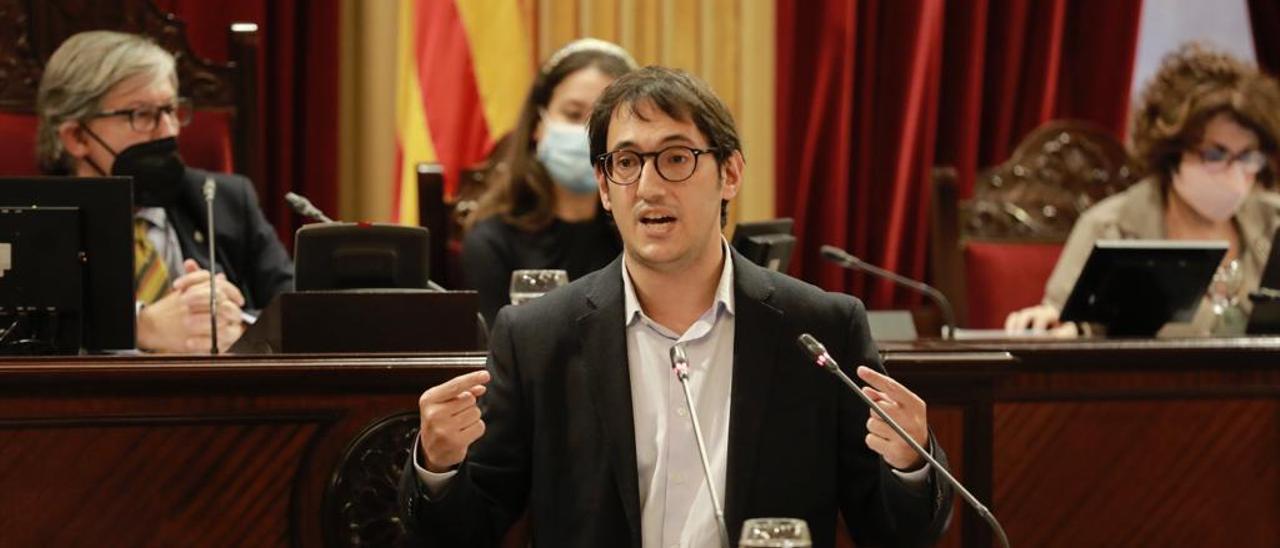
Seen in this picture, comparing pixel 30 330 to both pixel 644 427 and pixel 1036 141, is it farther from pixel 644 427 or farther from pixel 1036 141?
pixel 1036 141

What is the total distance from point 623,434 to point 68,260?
43.0 inches

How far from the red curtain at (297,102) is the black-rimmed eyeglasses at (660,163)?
7.57 ft

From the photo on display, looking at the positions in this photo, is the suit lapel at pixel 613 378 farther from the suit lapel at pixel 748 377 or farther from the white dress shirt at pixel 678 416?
the suit lapel at pixel 748 377

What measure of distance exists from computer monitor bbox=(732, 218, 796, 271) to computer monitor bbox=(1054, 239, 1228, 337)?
28.5 inches

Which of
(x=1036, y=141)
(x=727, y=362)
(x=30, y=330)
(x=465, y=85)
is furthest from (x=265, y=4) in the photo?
(x=727, y=362)

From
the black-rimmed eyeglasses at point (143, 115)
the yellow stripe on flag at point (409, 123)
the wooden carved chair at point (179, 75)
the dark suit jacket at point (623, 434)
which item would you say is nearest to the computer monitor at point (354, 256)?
the dark suit jacket at point (623, 434)

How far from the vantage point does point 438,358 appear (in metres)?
2.77

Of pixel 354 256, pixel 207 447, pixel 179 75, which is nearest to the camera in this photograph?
pixel 207 447

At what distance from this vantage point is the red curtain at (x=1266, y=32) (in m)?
5.49

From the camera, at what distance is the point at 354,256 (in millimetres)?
2951

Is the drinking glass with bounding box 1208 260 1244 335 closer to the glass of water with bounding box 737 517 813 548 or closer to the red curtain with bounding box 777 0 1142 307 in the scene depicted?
the red curtain with bounding box 777 0 1142 307

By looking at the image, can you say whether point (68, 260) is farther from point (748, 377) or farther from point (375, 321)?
point (748, 377)

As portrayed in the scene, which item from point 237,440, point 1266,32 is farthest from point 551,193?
point 1266,32

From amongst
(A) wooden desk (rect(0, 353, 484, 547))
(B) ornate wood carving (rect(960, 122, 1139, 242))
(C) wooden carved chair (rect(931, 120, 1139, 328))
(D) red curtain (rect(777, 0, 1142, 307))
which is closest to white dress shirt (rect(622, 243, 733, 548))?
(A) wooden desk (rect(0, 353, 484, 547))
